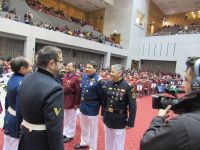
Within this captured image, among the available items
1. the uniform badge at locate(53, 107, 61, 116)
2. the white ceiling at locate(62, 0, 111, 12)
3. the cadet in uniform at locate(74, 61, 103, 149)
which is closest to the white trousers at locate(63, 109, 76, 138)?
the cadet in uniform at locate(74, 61, 103, 149)

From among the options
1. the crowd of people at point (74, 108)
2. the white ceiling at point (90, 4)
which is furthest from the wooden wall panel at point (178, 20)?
the crowd of people at point (74, 108)

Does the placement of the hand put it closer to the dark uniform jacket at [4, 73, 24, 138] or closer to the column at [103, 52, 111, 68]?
the dark uniform jacket at [4, 73, 24, 138]

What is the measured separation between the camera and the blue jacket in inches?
161

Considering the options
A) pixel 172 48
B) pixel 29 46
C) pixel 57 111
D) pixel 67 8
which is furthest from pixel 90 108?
A: pixel 67 8

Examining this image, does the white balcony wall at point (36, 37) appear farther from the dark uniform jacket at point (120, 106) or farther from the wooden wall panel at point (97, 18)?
the dark uniform jacket at point (120, 106)

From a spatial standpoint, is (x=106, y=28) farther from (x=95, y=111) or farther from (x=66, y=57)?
(x=95, y=111)

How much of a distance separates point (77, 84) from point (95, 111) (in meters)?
0.83

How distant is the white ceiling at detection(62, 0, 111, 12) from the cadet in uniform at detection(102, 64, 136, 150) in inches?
903

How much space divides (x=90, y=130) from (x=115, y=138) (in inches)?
29.3

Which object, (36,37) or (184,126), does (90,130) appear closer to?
(184,126)

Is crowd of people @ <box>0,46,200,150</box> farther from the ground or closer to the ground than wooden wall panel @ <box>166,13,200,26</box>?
closer to the ground

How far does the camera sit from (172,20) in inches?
1345

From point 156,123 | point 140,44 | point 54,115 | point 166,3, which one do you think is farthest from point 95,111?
point 166,3

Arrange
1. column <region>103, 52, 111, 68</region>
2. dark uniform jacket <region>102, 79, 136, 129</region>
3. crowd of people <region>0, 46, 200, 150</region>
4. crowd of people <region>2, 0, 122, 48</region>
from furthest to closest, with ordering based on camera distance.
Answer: column <region>103, 52, 111, 68</region>
crowd of people <region>2, 0, 122, 48</region>
dark uniform jacket <region>102, 79, 136, 129</region>
crowd of people <region>0, 46, 200, 150</region>
